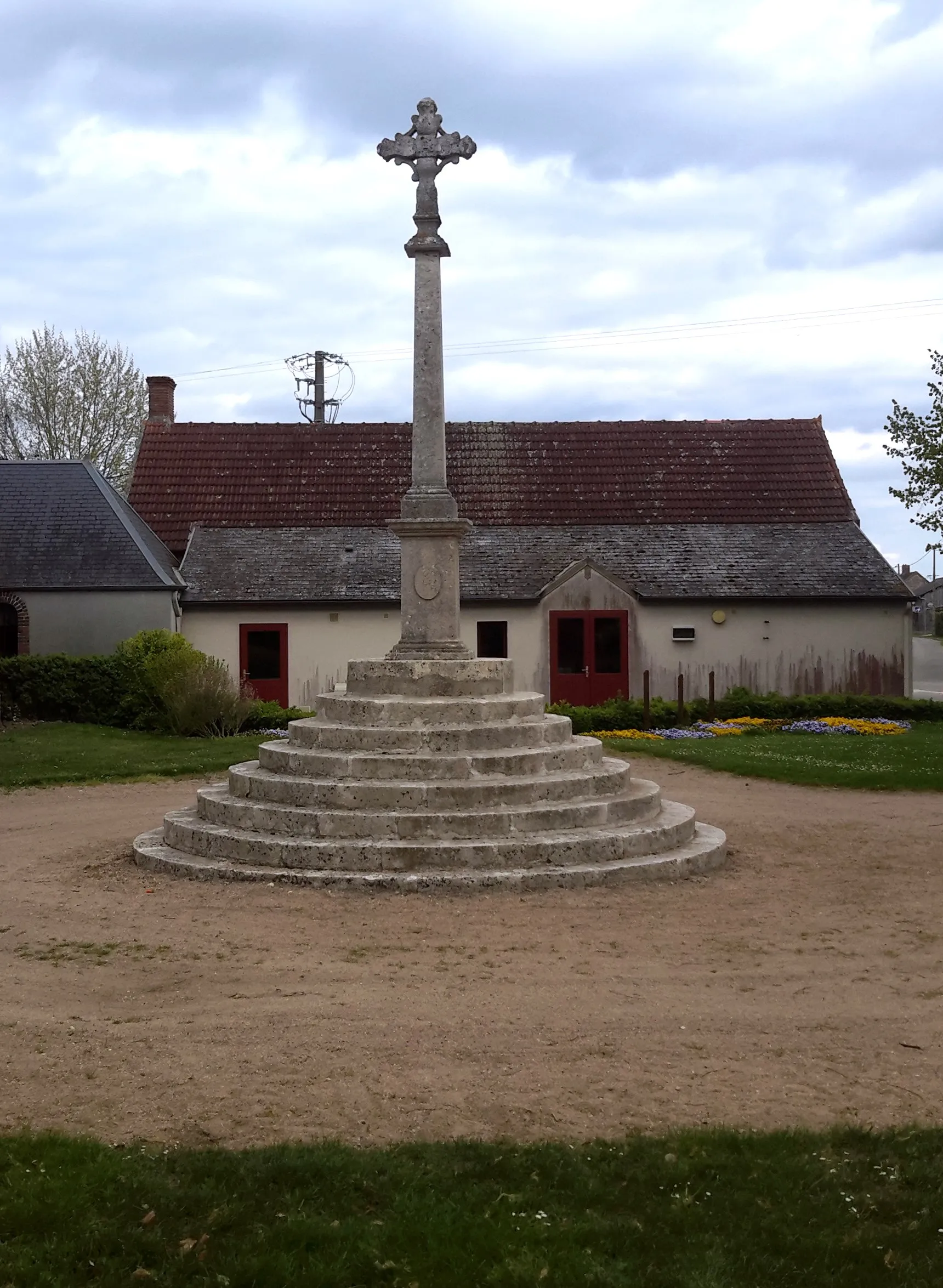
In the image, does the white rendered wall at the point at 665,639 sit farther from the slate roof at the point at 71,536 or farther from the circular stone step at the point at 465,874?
the circular stone step at the point at 465,874

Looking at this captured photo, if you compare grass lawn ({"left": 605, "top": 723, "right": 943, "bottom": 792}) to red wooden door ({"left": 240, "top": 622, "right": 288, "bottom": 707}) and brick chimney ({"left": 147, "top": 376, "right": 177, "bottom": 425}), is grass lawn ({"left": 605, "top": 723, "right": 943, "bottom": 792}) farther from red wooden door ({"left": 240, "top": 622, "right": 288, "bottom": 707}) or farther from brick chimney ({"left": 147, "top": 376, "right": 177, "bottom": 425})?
brick chimney ({"left": 147, "top": 376, "right": 177, "bottom": 425})

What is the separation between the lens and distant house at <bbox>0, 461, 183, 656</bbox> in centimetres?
2262

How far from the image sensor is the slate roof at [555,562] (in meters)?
23.3

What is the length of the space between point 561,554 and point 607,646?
2279mm

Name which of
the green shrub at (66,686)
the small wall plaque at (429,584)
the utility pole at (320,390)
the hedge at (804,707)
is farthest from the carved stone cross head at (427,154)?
the utility pole at (320,390)

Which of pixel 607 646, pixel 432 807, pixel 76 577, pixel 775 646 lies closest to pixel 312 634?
pixel 76 577

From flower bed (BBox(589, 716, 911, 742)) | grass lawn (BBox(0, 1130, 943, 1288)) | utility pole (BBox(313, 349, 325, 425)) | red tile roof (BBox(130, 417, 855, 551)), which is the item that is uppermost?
utility pole (BBox(313, 349, 325, 425))

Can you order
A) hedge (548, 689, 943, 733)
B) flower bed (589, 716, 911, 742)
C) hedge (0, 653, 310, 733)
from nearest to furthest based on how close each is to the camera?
flower bed (589, 716, 911, 742)
hedge (0, 653, 310, 733)
hedge (548, 689, 943, 733)

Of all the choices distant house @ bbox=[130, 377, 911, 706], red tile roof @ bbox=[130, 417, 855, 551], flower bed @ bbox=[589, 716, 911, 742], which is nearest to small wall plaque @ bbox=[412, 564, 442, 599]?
flower bed @ bbox=[589, 716, 911, 742]

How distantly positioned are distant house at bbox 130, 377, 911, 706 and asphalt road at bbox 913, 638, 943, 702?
3885mm

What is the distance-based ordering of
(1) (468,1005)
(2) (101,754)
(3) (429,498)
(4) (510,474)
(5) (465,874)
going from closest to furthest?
(1) (468,1005)
(5) (465,874)
(3) (429,498)
(2) (101,754)
(4) (510,474)

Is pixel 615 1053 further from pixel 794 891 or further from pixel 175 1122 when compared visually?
pixel 794 891

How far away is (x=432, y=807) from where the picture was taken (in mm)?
8867

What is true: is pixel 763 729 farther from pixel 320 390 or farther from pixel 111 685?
pixel 320 390
